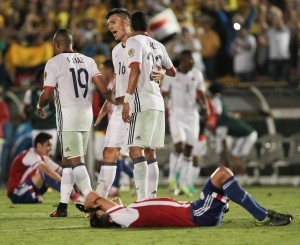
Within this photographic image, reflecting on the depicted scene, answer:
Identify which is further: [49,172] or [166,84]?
[166,84]

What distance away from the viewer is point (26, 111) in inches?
775

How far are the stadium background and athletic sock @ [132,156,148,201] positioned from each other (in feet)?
28.9

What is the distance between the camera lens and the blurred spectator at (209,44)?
2362 centimetres

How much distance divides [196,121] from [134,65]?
22.7ft

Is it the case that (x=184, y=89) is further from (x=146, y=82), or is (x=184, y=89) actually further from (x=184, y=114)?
(x=146, y=82)

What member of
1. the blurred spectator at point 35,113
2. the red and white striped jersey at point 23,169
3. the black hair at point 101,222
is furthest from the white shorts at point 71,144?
the blurred spectator at point 35,113

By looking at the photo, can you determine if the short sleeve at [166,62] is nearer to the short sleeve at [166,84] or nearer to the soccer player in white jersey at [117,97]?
the soccer player in white jersey at [117,97]

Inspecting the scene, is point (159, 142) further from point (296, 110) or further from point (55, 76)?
point (296, 110)

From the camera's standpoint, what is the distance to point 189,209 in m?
10.2

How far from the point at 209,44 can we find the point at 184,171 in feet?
18.7

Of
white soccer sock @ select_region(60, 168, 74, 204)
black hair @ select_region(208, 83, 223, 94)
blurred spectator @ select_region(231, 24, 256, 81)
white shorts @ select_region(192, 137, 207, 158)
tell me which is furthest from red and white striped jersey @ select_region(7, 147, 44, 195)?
blurred spectator @ select_region(231, 24, 256, 81)

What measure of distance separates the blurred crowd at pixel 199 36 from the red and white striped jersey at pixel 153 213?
40.1 feet

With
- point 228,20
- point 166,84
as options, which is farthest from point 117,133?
point 228,20

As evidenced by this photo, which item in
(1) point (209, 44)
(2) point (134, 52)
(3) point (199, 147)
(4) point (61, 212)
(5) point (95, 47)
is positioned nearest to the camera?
(2) point (134, 52)
